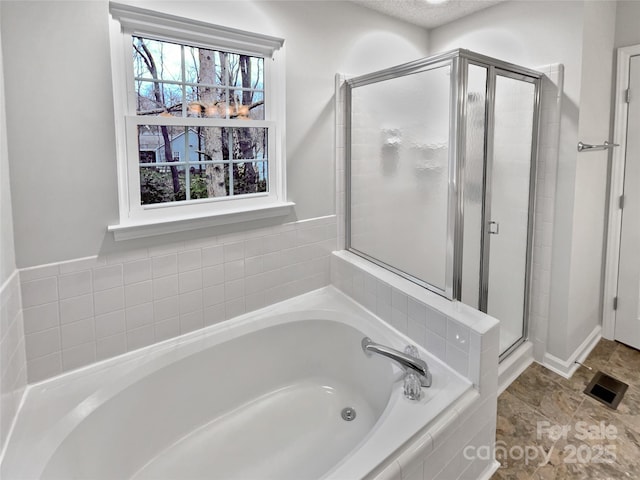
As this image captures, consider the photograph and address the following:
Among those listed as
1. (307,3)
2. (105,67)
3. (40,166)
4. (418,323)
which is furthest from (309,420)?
(307,3)

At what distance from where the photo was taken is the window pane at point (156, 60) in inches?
66.7

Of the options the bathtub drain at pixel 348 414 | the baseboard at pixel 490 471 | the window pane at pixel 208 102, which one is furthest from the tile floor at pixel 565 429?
the window pane at pixel 208 102

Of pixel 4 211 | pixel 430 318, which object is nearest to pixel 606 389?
pixel 430 318

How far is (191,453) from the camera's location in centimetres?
170

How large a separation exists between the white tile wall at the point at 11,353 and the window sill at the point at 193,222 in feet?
1.38

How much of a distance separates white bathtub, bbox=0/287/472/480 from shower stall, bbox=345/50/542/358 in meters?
0.48

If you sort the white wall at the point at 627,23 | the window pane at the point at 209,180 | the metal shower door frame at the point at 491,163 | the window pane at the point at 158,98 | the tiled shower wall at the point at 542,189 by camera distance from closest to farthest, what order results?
the window pane at the point at 158,98, the metal shower door frame at the point at 491,163, the window pane at the point at 209,180, the tiled shower wall at the point at 542,189, the white wall at the point at 627,23

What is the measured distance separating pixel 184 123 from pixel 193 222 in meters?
0.49

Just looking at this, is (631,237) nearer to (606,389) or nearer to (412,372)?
(606,389)

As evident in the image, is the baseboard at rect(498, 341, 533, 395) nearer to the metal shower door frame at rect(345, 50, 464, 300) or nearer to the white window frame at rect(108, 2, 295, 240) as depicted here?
the metal shower door frame at rect(345, 50, 464, 300)

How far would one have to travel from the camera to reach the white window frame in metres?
1.61

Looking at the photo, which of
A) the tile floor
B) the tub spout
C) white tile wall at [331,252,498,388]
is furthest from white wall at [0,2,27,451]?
the tile floor

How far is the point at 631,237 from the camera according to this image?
254 centimetres

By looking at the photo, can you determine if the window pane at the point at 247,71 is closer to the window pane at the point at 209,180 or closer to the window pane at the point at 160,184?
the window pane at the point at 209,180
